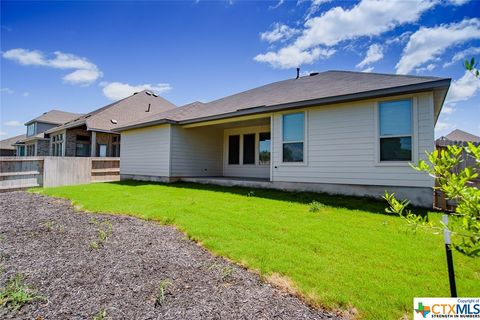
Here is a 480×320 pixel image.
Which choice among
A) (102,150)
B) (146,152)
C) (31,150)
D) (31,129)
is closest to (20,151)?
(31,129)

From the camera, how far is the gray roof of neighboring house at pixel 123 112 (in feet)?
56.0

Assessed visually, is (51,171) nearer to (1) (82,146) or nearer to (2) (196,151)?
(2) (196,151)

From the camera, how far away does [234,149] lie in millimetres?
12906

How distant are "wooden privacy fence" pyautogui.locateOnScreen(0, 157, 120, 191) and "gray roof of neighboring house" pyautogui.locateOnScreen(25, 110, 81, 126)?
18.6 m

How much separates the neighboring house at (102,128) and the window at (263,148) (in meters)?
11.6

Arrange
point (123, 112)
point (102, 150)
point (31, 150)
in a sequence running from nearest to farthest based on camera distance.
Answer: point (102, 150)
point (123, 112)
point (31, 150)

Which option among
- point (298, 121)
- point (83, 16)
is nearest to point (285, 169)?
point (298, 121)

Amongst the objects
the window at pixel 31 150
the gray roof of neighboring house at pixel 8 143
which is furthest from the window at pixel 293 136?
the gray roof of neighboring house at pixel 8 143

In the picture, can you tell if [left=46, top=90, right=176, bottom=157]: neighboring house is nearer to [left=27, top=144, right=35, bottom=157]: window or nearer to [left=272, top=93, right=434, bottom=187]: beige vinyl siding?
[left=27, top=144, right=35, bottom=157]: window

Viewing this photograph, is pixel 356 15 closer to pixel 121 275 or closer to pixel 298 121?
pixel 298 121

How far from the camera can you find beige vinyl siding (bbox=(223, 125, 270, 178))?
1162 cm

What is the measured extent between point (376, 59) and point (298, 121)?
5.43 meters

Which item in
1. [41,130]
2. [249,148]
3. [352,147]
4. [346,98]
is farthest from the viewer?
[41,130]

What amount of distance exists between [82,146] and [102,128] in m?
5.29
